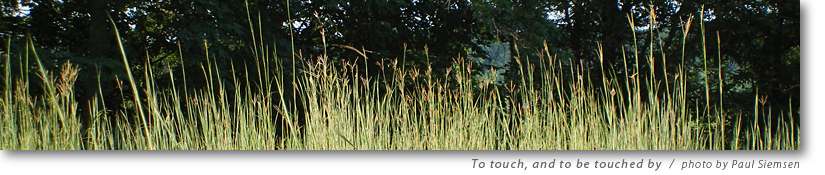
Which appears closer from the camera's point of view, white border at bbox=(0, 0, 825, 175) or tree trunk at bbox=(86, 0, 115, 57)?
white border at bbox=(0, 0, 825, 175)

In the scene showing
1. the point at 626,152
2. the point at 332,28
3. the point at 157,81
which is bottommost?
the point at 626,152

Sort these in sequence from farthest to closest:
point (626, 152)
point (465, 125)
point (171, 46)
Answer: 1. point (171, 46)
2. point (465, 125)
3. point (626, 152)

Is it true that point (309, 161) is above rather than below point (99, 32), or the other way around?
below

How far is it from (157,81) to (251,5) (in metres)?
1.08

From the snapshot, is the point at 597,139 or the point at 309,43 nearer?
the point at 597,139

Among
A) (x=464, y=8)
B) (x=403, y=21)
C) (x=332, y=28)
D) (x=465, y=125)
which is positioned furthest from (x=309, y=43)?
(x=465, y=125)

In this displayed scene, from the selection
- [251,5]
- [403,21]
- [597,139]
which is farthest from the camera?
[403,21]

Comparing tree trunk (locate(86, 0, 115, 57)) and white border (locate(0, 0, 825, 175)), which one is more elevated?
tree trunk (locate(86, 0, 115, 57))

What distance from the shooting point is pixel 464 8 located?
5.36 m

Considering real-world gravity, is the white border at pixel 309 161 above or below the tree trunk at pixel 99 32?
below

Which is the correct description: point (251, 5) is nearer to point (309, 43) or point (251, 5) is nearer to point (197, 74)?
point (309, 43)

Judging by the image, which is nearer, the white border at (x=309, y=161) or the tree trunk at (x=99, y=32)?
the white border at (x=309, y=161)

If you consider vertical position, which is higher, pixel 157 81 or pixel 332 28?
pixel 332 28

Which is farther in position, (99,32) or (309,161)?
(99,32)
